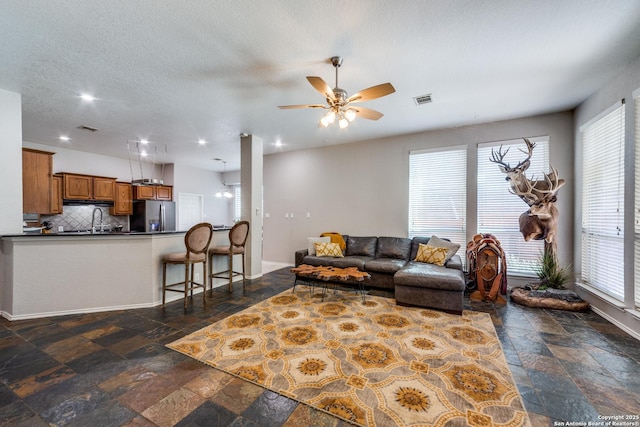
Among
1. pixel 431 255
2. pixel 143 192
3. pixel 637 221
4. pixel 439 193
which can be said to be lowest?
pixel 431 255

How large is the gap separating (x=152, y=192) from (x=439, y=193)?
23.8 ft

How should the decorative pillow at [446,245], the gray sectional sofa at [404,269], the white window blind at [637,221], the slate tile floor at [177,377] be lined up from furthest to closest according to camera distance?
the decorative pillow at [446,245]
the gray sectional sofa at [404,269]
the white window blind at [637,221]
the slate tile floor at [177,377]

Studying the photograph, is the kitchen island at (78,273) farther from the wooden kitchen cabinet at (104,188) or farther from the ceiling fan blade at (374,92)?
the wooden kitchen cabinet at (104,188)

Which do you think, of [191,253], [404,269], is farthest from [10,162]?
[404,269]

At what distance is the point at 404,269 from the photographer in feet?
12.4

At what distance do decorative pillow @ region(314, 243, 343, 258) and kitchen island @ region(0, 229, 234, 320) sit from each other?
8.51 feet

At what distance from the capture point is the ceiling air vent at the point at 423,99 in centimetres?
350

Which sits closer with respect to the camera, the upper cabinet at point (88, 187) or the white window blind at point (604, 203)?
the white window blind at point (604, 203)

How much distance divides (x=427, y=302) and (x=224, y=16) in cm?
382

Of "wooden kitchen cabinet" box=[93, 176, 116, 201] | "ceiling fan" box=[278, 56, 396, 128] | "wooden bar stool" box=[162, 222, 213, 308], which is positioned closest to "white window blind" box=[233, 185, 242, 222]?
"wooden kitchen cabinet" box=[93, 176, 116, 201]

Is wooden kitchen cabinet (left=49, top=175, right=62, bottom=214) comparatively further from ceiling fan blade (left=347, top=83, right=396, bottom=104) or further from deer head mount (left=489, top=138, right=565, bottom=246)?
deer head mount (left=489, top=138, right=565, bottom=246)

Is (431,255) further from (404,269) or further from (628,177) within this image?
(628,177)

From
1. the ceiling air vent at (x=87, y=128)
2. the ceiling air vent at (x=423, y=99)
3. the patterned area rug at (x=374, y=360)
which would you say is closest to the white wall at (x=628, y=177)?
the patterned area rug at (x=374, y=360)

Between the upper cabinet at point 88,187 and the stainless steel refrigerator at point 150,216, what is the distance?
65 centimetres
